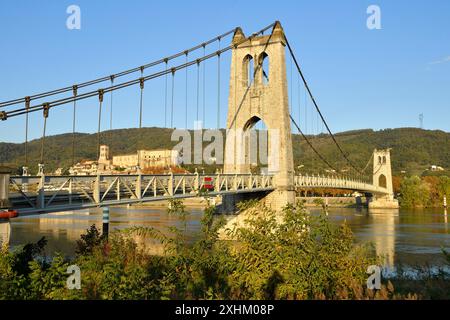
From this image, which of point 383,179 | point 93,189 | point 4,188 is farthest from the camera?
point 383,179

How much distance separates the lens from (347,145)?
502 ft

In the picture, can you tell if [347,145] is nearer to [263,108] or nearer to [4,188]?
[263,108]

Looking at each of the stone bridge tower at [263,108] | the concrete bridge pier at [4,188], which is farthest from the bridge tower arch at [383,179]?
the concrete bridge pier at [4,188]

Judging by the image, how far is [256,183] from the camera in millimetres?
26516

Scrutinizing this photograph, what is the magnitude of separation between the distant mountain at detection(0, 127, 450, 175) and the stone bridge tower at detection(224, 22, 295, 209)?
7755 cm

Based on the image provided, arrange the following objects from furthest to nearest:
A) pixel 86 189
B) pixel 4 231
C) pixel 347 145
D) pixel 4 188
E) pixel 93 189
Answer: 1. pixel 347 145
2. pixel 86 189
3. pixel 93 189
4. pixel 4 231
5. pixel 4 188

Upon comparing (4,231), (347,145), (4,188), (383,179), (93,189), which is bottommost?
(4,231)

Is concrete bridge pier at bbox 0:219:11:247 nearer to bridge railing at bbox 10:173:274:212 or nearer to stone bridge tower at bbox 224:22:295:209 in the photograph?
bridge railing at bbox 10:173:274:212

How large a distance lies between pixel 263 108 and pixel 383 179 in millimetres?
64818

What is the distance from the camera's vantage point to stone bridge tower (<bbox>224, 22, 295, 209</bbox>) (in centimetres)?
2975

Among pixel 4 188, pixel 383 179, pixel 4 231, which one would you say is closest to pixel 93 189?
pixel 4 231

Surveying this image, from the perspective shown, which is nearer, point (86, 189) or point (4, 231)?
point (4, 231)

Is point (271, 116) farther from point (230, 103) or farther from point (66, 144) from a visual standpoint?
point (66, 144)

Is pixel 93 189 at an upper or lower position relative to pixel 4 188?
upper
